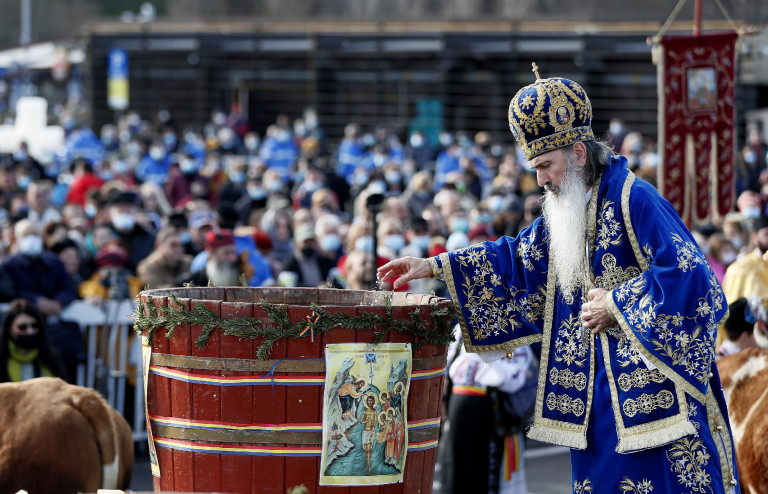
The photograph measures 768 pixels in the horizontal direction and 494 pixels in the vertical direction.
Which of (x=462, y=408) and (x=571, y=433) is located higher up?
(x=571, y=433)

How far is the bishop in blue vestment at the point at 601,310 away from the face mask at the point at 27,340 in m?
4.08

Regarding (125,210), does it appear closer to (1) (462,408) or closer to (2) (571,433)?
(1) (462,408)

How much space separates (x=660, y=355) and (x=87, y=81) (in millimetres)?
29312

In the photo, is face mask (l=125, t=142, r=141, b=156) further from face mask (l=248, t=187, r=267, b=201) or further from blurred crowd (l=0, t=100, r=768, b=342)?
face mask (l=248, t=187, r=267, b=201)

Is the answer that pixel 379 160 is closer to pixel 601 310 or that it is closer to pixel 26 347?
pixel 26 347

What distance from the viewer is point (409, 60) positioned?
28.1 metres

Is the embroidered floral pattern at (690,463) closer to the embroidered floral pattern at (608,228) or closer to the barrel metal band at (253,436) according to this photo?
the embroidered floral pattern at (608,228)

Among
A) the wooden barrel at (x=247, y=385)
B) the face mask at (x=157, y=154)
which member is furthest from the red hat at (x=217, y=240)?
the face mask at (x=157, y=154)

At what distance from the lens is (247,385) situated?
367 cm

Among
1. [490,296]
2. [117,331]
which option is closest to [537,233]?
[490,296]

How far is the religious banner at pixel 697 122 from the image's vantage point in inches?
326

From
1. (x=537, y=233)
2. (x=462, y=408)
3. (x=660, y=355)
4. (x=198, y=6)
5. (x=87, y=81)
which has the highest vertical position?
(x=198, y=6)

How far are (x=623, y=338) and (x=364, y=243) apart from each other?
16.9 ft

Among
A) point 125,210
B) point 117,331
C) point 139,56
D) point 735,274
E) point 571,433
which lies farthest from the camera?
point 139,56
